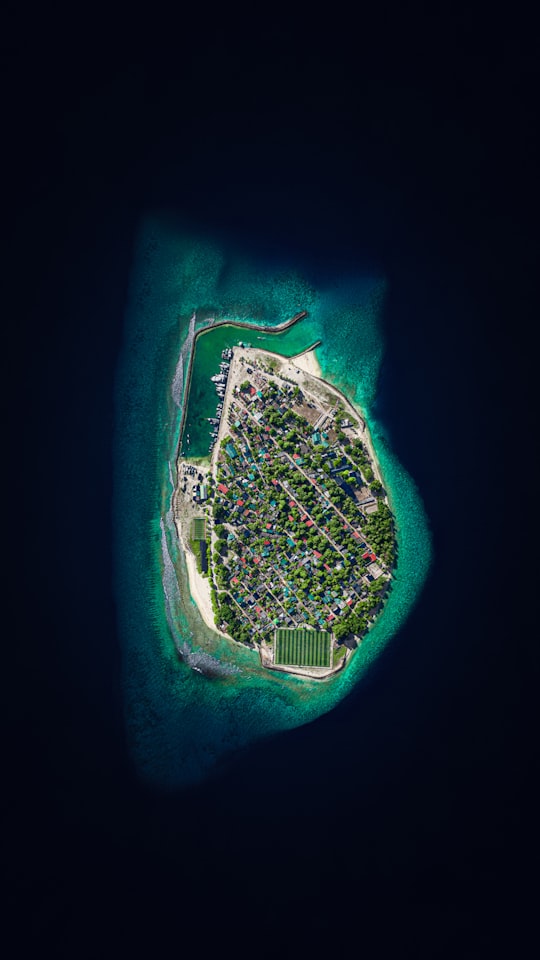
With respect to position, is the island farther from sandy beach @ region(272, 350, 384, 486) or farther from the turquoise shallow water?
the turquoise shallow water

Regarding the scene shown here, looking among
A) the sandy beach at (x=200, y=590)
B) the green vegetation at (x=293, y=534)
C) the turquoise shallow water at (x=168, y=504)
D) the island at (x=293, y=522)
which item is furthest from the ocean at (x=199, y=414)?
the green vegetation at (x=293, y=534)

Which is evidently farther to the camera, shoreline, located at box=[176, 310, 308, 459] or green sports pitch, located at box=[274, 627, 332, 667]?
shoreline, located at box=[176, 310, 308, 459]

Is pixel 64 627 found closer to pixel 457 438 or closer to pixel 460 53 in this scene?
pixel 457 438

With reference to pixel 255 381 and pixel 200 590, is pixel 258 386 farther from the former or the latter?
pixel 200 590

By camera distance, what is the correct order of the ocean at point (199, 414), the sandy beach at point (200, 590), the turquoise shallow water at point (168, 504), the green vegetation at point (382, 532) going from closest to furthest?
the ocean at point (199, 414) → the green vegetation at point (382, 532) → the turquoise shallow water at point (168, 504) → the sandy beach at point (200, 590)

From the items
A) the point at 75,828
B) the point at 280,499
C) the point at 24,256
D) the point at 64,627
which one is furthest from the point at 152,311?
the point at 75,828

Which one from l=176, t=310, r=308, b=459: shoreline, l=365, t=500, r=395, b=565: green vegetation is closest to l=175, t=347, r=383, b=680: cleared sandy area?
l=176, t=310, r=308, b=459: shoreline

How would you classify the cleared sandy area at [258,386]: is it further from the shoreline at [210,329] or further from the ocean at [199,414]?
the shoreline at [210,329]
